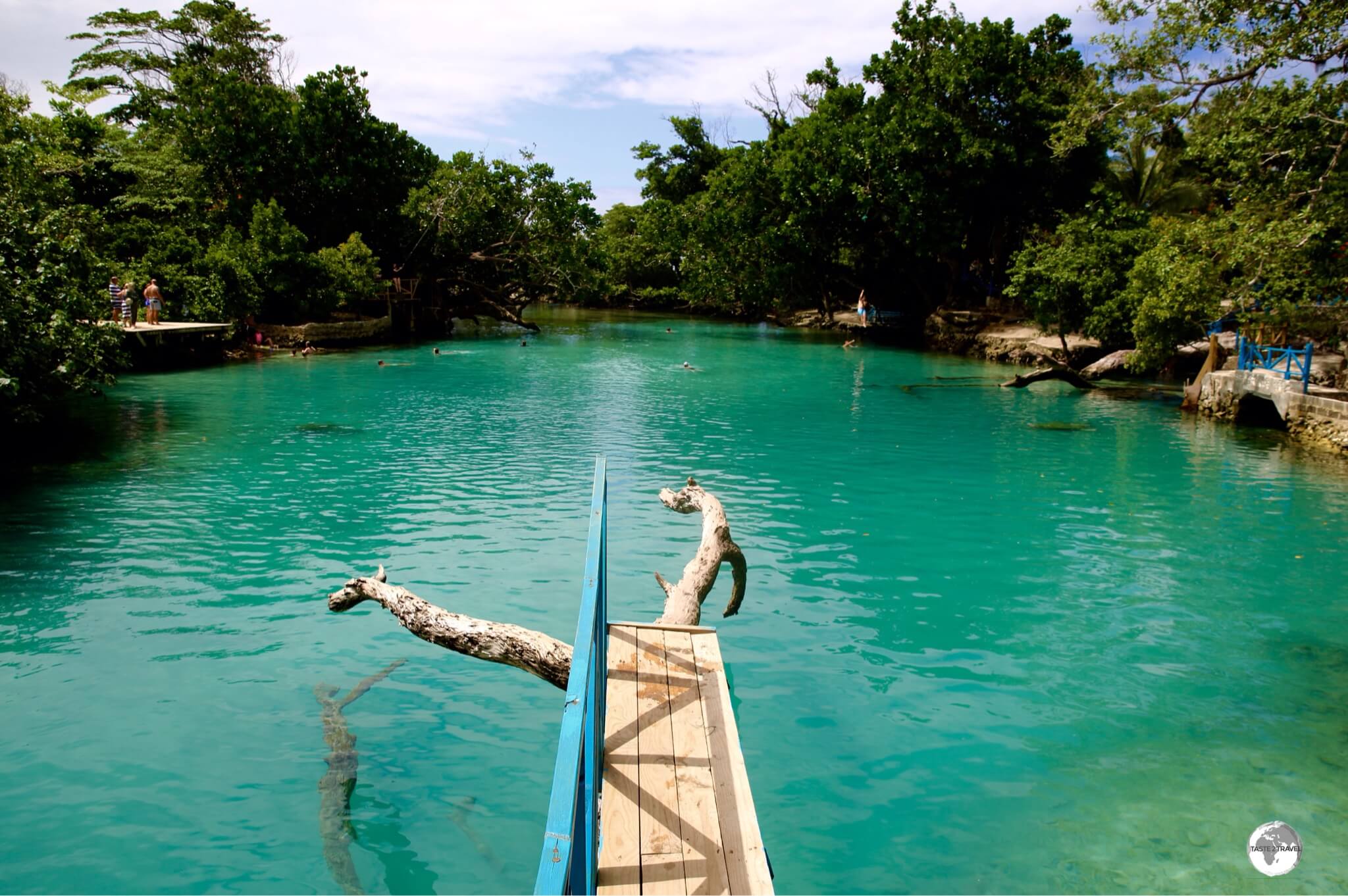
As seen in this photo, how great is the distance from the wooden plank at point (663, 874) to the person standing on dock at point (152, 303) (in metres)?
28.5

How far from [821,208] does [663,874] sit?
3507 cm

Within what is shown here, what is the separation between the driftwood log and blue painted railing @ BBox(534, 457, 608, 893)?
2.97 ft

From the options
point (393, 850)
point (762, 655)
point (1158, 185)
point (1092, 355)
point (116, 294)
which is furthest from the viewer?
point (1158, 185)

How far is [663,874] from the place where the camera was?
329cm

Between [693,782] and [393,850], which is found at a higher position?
[693,782]

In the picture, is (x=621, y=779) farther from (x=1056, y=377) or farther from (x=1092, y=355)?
(x=1092, y=355)

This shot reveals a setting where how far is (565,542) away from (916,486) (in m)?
5.72

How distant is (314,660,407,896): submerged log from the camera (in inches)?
190

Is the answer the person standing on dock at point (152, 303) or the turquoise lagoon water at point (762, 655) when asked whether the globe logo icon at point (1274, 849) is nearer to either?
the turquoise lagoon water at point (762, 655)

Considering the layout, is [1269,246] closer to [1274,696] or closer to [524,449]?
[1274,696]

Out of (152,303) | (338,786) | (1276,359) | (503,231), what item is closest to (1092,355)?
(1276,359)

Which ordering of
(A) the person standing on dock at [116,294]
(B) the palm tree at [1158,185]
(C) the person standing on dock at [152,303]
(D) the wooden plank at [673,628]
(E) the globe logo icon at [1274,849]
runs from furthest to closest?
(B) the palm tree at [1158,185] → (C) the person standing on dock at [152,303] → (A) the person standing on dock at [116,294] → (D) the wooden plank at [673,628] → (E) the globe logo icon at [1274,849]

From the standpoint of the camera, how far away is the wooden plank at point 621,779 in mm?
3295

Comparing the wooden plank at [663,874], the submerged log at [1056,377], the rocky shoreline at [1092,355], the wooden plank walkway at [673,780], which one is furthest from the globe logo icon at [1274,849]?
the submerged log at [1056,377]
